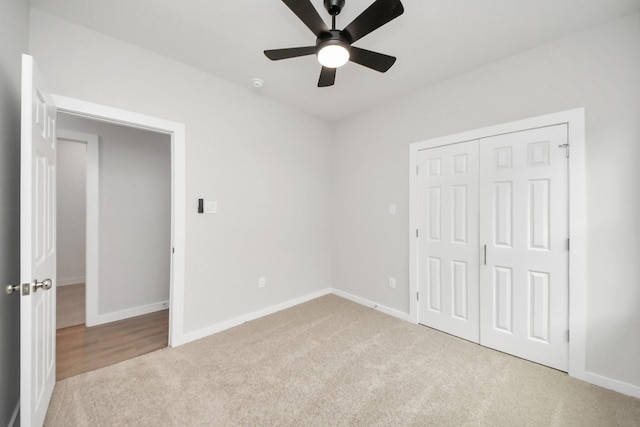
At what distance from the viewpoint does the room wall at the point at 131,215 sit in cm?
305

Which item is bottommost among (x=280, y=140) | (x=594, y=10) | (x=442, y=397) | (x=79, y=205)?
(x=442, y=397)

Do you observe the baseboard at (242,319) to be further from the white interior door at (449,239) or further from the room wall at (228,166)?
the white interior door at (449,239)

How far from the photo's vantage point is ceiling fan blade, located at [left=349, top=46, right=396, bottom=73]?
5.72 feet

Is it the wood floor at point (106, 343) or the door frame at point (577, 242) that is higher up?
Answer: the door frame at point (577, 242)

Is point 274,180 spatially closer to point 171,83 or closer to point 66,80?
point 171,83

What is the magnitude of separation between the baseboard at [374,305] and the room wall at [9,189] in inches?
124

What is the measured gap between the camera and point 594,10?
1.82 meters

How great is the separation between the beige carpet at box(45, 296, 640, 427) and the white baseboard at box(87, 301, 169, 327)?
1.19 m

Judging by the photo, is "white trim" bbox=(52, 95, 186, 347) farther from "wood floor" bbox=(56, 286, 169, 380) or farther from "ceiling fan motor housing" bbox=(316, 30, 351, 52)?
"ceiling fan motor housing" bbox=(316, 30, 351, 52)

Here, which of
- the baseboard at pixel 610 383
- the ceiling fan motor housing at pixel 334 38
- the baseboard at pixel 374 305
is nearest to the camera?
the ceiling fan motor housing at pixel 334 38

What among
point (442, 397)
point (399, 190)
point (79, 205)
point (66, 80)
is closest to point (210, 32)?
point (66, 80)

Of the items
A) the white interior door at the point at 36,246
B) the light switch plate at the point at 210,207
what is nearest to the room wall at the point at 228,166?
the light switch plate at the point at 210,207

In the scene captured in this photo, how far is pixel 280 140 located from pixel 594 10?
116 inches

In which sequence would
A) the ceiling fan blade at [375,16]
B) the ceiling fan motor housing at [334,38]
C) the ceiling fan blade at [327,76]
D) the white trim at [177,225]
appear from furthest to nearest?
the white trim at [177,225] < the ceiling fan blade at [327,76] < the ceiling fan motor housing at [334,38] < the ceiling fan blade at [375,16]
